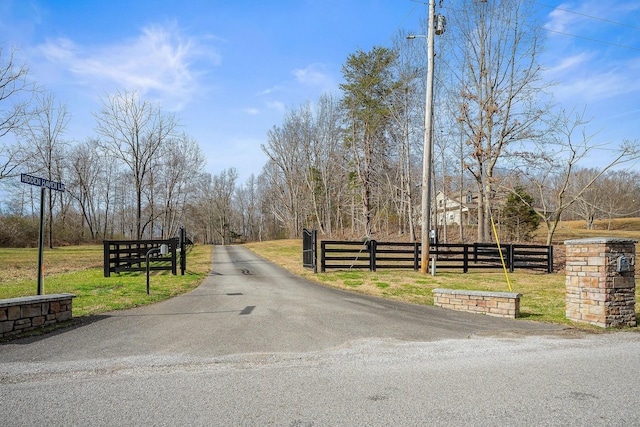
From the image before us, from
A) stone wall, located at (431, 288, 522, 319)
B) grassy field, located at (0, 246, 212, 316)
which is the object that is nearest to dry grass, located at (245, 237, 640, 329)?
stone wall, located at (431, 288, 522, 319)

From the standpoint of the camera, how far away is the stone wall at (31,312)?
540 centimetres

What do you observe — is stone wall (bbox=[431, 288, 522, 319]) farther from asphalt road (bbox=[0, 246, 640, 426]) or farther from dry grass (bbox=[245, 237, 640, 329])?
asphalt road (bbox=[0, 246, 640, 426])

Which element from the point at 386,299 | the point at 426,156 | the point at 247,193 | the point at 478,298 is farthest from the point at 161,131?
the point at 247,193

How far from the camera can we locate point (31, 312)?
5762 mm

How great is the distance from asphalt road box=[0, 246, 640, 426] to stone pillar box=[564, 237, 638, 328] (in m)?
0.53

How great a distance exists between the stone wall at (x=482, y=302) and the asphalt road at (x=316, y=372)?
52 centimetres

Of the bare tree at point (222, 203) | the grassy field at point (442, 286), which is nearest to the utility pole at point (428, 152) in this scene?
the grassy field at point (442, 286)

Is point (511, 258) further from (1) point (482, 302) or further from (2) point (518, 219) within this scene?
(2) point (518, 219)

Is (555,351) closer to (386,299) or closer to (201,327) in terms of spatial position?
(386,299)

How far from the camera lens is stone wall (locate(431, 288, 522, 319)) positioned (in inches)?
283

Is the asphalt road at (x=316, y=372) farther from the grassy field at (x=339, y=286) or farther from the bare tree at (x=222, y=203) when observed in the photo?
the bare tree at (x=222, y=203)

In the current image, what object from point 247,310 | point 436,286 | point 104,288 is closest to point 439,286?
point 436,286

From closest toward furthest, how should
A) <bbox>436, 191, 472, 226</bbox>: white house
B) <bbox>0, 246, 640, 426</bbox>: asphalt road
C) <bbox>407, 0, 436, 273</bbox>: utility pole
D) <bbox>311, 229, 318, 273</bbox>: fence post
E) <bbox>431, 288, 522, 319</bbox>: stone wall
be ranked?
<bbox>0, 246, 640, 426</bbox>: asphalt road → <bbox>431, 288, 522, 319</bbox>: stone wall → <bbox>407, 0, 436, 273</bbox>: utility pole → <bbox>311, 229, 318, 273</bbox>: fence post → <bbox>436, 191, 472, 226</bbox>: white house

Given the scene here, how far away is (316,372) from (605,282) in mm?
5344
